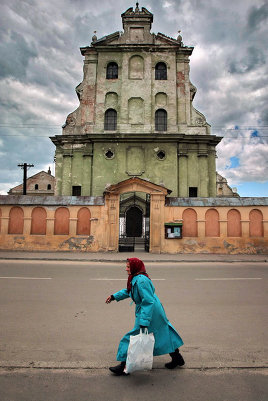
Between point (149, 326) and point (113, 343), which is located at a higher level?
point (149, 326)

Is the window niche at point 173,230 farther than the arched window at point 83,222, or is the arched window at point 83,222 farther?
the arched window at point 83,222

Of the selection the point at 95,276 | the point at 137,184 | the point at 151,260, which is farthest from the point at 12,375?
the point at 137,184

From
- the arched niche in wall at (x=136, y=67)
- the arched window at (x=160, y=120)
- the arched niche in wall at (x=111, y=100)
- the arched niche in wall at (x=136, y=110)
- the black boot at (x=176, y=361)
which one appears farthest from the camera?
the arched niche in wall at (x=136, y=67)

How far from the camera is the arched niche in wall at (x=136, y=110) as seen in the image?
27763mm

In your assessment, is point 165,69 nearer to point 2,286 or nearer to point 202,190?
point 202,190

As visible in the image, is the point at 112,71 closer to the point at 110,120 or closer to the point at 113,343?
the point at 110,120

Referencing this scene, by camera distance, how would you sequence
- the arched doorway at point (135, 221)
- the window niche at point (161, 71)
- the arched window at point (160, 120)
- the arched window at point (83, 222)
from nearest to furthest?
the arched window at point (83, 222) < the arched doorway at point (135, 221) < the arched window at point (160, 120) < the window niche at point (161, 71)

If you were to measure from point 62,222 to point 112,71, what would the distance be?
18720mm

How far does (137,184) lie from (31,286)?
412 inches

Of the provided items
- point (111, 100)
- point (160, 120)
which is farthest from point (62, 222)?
point (111, 100)

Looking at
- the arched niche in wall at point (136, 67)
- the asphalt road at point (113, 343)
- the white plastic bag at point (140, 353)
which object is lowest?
the asphalt road at point (113, 343)

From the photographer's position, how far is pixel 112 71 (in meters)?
29.1

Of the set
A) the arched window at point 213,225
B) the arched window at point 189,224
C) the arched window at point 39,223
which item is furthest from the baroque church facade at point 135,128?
the arched window at point 39,223

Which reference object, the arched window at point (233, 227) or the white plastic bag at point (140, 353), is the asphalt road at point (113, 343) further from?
the arched window at point (233, 227)
